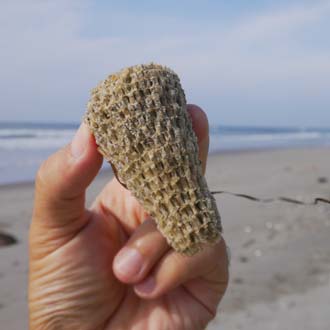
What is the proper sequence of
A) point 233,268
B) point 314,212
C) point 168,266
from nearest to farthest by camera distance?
point 168,266 < point 233,268 < point 314,212

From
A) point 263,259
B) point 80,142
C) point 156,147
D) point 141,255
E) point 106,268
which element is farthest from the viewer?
point 263,259

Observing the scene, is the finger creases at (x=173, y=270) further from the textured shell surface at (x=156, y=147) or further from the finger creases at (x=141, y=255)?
the textured shell surface at (x=156, y=147)

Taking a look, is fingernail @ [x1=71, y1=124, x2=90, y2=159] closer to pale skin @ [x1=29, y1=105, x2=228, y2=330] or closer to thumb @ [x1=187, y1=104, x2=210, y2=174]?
pale skin @ [x1=29, y1=105, x2=228, y2=330]

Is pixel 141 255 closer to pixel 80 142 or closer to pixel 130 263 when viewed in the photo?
pixel 130 263

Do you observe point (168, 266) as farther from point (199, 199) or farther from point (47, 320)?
point (47, 320)

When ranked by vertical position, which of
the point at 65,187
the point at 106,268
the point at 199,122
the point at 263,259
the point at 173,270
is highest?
the point at 199,122

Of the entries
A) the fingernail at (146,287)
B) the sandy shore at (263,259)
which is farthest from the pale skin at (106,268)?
the sandy shore at (263,259)

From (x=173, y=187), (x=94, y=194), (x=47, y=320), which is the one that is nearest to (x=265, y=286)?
(x=47, y=320)

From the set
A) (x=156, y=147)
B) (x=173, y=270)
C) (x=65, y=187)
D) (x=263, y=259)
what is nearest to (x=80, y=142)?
(x=65, y=187)
